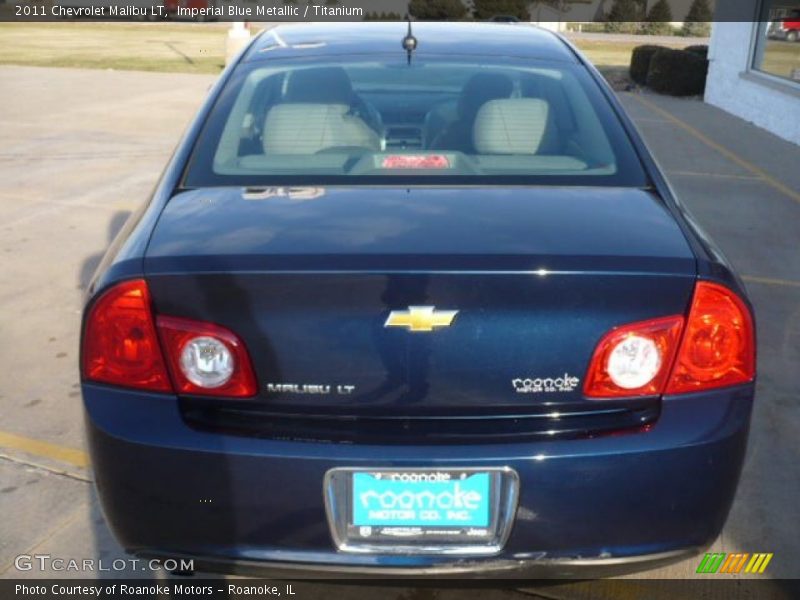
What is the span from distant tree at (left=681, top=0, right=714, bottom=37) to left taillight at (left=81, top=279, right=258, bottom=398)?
4645cm

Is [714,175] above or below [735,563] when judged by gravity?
below

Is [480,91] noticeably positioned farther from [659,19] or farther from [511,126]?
[659,19]

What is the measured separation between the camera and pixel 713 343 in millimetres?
2238

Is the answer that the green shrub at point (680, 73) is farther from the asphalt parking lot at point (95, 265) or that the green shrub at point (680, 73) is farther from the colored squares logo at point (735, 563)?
the colored squares logo at point (735, 563)

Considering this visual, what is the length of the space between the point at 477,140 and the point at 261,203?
901mm

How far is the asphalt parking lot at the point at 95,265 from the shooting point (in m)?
3.16

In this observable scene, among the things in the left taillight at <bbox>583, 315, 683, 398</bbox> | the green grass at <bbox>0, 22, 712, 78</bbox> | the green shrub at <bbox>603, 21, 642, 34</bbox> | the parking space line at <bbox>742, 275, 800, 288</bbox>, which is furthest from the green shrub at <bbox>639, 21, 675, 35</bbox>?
the left taillight at <bbox>583, 315, 683, 398</bbox>

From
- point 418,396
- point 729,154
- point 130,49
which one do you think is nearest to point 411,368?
point 418,396

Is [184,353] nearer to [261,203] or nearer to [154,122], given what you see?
[261,203]

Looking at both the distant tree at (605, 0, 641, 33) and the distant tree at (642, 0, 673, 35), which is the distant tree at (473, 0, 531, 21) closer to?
the distant tree at (605, 0, 641, 33)

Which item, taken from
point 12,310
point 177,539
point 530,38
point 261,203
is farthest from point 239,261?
point 12,310

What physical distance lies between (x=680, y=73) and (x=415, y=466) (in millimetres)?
16887

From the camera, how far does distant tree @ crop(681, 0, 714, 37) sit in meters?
45.1

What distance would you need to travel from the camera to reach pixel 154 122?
1273cm
